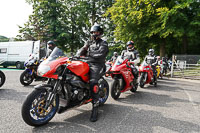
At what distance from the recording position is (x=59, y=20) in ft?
87.0

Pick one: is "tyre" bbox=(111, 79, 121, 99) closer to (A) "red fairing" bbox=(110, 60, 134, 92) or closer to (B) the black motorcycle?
(A) "red fairing" bbox=(110, 60, 134, 92)

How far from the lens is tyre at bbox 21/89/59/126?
2756mm

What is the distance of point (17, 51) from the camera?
1823 centimetres

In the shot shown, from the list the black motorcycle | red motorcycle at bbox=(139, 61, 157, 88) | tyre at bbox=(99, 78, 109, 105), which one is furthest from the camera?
red motorcycle at bbox=(139, 61, 157, 88)

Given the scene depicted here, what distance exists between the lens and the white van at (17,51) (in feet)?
57.5

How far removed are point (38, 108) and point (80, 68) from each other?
1128mm

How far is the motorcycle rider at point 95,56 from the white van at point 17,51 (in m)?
14.6

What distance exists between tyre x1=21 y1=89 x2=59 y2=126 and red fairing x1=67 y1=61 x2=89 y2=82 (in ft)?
2.06

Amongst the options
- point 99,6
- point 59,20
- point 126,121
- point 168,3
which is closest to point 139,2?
point 168,3

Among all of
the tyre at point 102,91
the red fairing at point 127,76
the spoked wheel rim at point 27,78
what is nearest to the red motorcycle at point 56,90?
the tyre at point 102,91

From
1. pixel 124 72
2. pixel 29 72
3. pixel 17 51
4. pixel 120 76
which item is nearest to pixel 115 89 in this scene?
pixel 120 76

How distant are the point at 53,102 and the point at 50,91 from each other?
0.23 meters

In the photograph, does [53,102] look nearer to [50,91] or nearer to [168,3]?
[50,91]

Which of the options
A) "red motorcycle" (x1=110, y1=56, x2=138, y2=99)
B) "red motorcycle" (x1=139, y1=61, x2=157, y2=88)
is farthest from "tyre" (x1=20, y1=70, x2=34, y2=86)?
"red motorcycle" (x1=139, y1=61, x2=157, y2=88)
